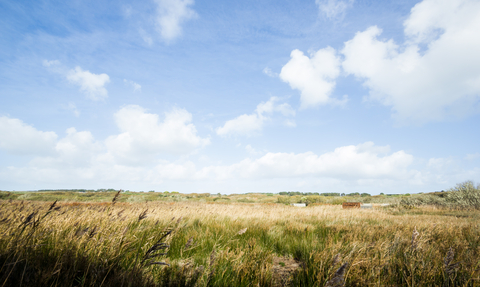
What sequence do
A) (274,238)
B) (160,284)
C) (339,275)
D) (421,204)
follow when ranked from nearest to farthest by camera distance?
(339,275)
(160,284)
(274,238)
(421,204)

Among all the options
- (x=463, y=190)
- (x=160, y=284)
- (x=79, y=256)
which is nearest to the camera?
(x=160, y=284)

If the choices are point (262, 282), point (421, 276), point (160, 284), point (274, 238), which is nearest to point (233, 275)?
point (262, 282)

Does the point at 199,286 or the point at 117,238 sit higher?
the point at 117,238

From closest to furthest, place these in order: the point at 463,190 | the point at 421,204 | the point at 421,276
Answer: the point at 421,276, the point at 463,190, the point at 421,204

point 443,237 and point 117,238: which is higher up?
point 117,238

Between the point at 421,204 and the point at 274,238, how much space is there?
23156mm

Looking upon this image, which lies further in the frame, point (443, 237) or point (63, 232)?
point (443, 237)

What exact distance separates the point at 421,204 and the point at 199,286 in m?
26.3

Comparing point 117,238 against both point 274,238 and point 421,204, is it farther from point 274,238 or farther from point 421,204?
point 421,204

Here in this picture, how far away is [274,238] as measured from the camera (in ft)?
17.6

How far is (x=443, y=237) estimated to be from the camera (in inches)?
214

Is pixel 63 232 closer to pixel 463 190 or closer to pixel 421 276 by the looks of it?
pixel 421 276

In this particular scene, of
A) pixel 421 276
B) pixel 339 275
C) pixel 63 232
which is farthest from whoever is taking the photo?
pixel 63 232

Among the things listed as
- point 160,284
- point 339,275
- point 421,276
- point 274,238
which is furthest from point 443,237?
point 160,284
